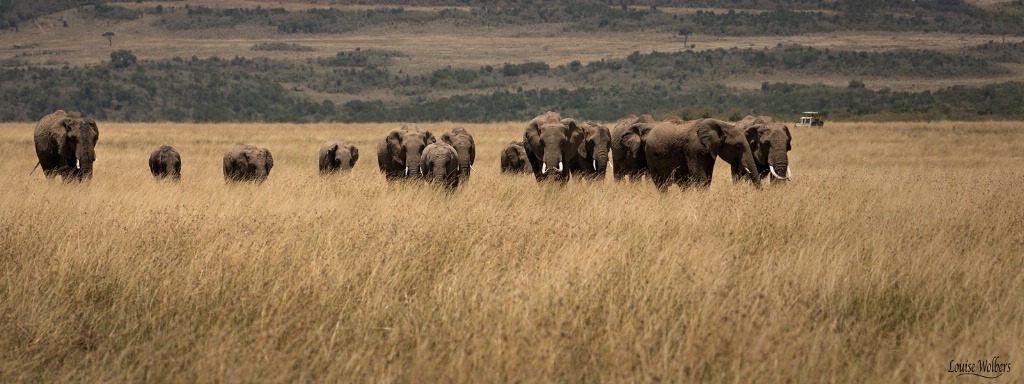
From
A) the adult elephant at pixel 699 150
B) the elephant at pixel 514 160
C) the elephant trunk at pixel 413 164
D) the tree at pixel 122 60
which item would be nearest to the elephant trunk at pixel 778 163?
the adult elephant at pixel 699 150

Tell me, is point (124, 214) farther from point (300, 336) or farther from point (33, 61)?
point (33, 61)

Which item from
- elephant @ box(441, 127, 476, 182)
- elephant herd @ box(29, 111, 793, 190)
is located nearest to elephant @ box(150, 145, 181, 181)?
elephant herd @ box(29, 111, 793, 190)

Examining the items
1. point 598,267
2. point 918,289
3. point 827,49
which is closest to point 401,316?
point 598,267

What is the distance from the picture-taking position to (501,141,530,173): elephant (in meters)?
25.4

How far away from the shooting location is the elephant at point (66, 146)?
19.8 metres

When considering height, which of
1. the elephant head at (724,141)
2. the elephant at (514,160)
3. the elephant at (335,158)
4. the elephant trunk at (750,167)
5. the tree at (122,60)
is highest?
the elephant head at (724,141)

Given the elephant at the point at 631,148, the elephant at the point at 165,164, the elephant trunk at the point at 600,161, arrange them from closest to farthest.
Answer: the elephant at the point at 631,148 < the elephant trunk at the point at 600,161 < the elephant at the point at 165,164

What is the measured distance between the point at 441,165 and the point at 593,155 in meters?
3.86

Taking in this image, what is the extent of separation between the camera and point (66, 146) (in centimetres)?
2005

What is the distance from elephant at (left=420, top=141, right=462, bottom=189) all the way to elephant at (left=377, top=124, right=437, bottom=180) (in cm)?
70

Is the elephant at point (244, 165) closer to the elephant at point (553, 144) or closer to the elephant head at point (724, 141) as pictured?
the elephant at point (553, 144)

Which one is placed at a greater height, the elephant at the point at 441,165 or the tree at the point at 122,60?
the elephant at the point at 441,165

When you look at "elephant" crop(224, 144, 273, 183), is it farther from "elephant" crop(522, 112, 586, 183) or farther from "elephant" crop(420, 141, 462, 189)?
"elephant" crop(522, 112, 586, 183)

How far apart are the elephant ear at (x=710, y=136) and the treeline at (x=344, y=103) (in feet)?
326
